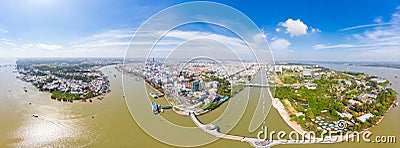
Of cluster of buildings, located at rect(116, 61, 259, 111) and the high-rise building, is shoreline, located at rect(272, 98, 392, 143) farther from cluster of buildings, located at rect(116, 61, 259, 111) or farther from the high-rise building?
the high-rise building

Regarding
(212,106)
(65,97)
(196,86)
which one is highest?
(196,86)

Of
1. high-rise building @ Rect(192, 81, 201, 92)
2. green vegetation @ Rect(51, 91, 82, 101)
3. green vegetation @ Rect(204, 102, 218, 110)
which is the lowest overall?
green vegetation @ Rect(51, 91, 82, 101)

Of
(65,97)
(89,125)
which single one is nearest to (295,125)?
(89,125)

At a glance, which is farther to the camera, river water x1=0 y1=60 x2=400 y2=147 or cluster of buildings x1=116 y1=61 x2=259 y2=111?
river water x1=0 y1=60 x2=400 y2=147

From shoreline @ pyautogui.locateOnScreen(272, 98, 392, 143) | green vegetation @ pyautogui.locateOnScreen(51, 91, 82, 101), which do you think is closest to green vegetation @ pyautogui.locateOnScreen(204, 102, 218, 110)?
shoreline @ pyautogui.locateOnScreen(272, 98, 392, 143)

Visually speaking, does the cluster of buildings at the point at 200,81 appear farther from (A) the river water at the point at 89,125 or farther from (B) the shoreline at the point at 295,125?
(B) the shoreline at the point at 295,125

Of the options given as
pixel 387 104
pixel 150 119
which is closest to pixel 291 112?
pixel 387 104

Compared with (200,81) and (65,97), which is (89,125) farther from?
(65,97)

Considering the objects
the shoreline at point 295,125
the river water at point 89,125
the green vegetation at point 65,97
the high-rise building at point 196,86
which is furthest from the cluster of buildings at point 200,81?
the green vegetation at point 65,97
